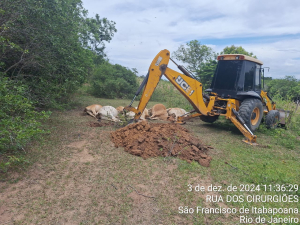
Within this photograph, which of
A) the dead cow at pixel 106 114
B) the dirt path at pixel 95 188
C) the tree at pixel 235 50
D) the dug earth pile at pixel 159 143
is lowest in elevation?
the dirt path at pixel 95 188

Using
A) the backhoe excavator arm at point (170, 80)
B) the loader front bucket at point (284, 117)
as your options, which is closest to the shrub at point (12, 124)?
the backhoe excavator arm at point (170, 80)

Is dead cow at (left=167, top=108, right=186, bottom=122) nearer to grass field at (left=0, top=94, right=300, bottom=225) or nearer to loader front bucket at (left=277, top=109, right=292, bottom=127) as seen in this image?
grass field at (left=0, top=94, right=300, bottom=225)

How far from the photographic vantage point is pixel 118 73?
16.1 m

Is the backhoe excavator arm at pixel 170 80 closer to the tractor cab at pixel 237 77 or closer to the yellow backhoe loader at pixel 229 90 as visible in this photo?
the yellow backhoe loader at pixel 229 90

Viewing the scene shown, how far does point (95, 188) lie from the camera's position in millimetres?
3340

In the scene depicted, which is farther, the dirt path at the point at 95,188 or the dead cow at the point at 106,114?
the dead cow at the point at 106,114

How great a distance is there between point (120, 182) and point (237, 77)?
5324 mm

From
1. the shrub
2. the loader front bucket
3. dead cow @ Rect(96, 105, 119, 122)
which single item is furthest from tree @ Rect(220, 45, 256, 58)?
the shrub

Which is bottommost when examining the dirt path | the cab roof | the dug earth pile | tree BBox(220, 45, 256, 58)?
the dirt path

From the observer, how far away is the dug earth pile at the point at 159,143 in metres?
4.62

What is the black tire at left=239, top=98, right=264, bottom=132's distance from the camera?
6.72m

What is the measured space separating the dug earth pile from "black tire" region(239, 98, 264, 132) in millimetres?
2186

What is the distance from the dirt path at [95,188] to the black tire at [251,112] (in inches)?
127

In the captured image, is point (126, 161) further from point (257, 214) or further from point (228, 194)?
point (257, 214)
